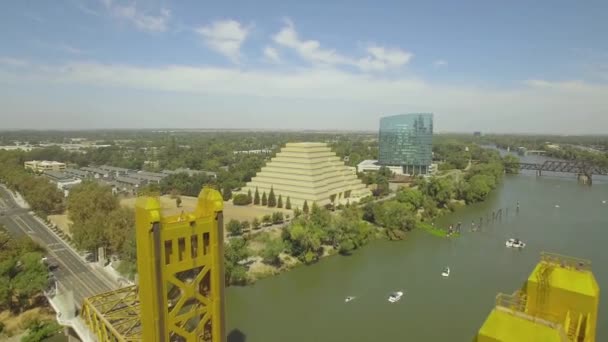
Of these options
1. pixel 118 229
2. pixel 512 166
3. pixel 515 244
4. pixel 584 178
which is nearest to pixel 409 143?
pixel 512 166

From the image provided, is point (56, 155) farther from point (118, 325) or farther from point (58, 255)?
point (118, 325)

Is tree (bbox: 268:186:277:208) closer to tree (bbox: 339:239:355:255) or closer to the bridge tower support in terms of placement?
tree (bbox: 339:239:355:255)

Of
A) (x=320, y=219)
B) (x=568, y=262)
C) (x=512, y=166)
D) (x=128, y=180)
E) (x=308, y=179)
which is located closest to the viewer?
(x=568, y=262)

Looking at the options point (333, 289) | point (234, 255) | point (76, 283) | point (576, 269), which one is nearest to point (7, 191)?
point (76, 283)

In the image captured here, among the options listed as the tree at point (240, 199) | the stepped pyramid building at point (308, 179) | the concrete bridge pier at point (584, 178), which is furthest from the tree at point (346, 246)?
the concrete bridge pier at point (584, 178)

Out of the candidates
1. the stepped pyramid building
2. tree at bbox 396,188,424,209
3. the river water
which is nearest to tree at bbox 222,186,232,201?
the stepped pyramid building

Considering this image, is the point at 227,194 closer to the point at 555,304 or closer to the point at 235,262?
the point at 235,262

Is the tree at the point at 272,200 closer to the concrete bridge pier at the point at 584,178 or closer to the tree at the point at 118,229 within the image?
the tree at the point at 118,229
